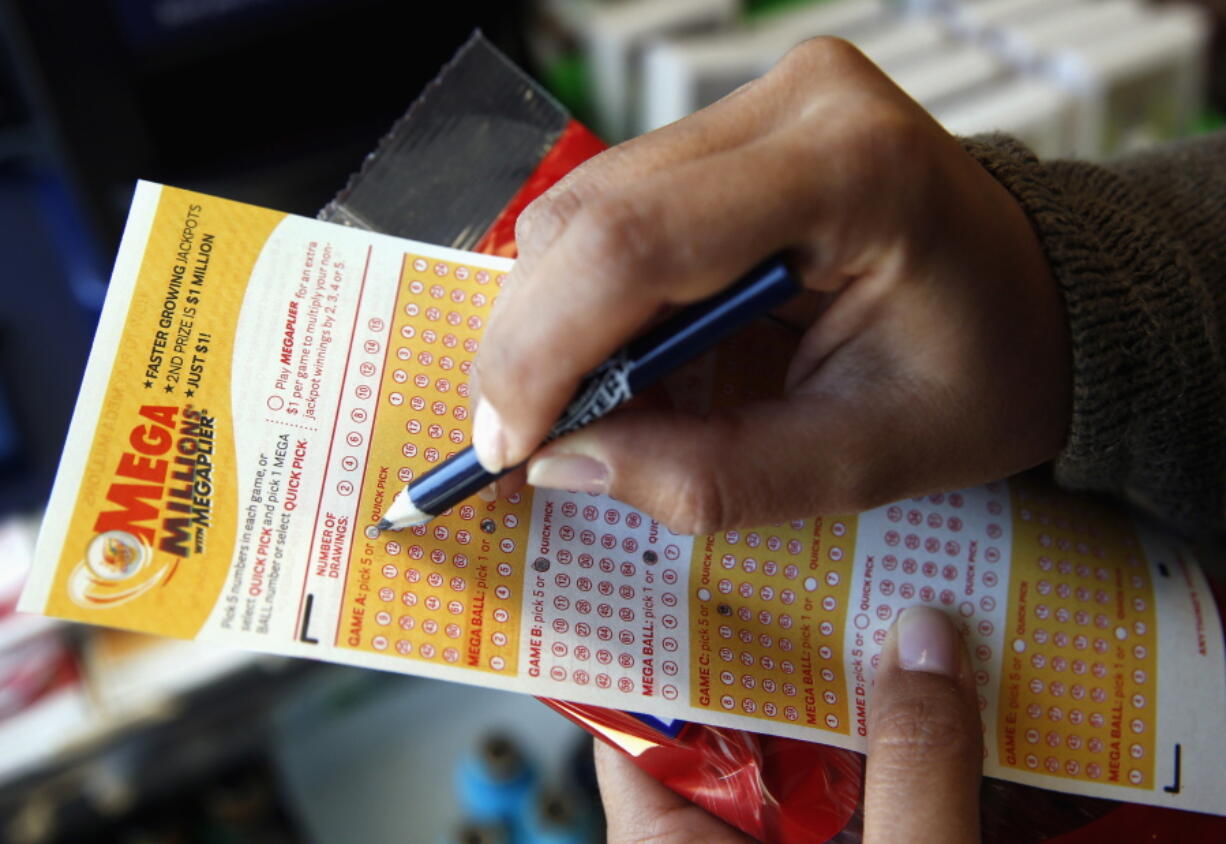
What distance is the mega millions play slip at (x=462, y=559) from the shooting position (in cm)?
43

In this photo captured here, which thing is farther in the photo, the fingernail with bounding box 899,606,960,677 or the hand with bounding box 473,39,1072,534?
the fingernail with bounding box 899,606,960,677

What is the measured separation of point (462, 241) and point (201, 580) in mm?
217

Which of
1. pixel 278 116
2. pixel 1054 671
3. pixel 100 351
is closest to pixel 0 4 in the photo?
pixel 278 116

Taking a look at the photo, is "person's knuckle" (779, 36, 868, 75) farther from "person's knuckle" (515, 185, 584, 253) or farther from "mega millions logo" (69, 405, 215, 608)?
"mega millions logo" (69, 405, 215, 608)

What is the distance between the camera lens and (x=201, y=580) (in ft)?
1.40

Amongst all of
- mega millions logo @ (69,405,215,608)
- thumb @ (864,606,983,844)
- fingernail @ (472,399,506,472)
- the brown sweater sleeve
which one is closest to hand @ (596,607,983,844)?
thumb @ (864,606,983,844)

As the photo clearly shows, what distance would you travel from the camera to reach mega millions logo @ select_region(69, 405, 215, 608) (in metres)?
0.42

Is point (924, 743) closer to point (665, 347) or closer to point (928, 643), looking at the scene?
point (928, 643)

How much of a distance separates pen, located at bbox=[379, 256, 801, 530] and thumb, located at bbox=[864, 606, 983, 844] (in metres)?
0.20

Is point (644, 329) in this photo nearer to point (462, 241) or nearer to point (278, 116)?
point (462, 241)

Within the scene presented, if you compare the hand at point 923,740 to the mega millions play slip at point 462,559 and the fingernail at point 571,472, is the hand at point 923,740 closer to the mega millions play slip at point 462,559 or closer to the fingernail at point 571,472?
the mega millions play slip at point 462,559

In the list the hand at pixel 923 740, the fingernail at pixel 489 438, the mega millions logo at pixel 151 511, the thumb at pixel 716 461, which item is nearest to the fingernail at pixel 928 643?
the hand at pixel 923 740

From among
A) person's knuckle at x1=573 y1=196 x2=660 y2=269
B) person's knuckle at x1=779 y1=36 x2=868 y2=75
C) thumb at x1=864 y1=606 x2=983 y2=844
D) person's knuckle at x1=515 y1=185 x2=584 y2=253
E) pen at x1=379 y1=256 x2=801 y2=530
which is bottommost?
thumb at x1=864 y1=606 x2=983 y2=844

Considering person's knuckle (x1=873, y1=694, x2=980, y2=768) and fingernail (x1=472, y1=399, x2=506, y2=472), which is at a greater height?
fingernail (x1=472, y1=399, x2=506, y2=472)
